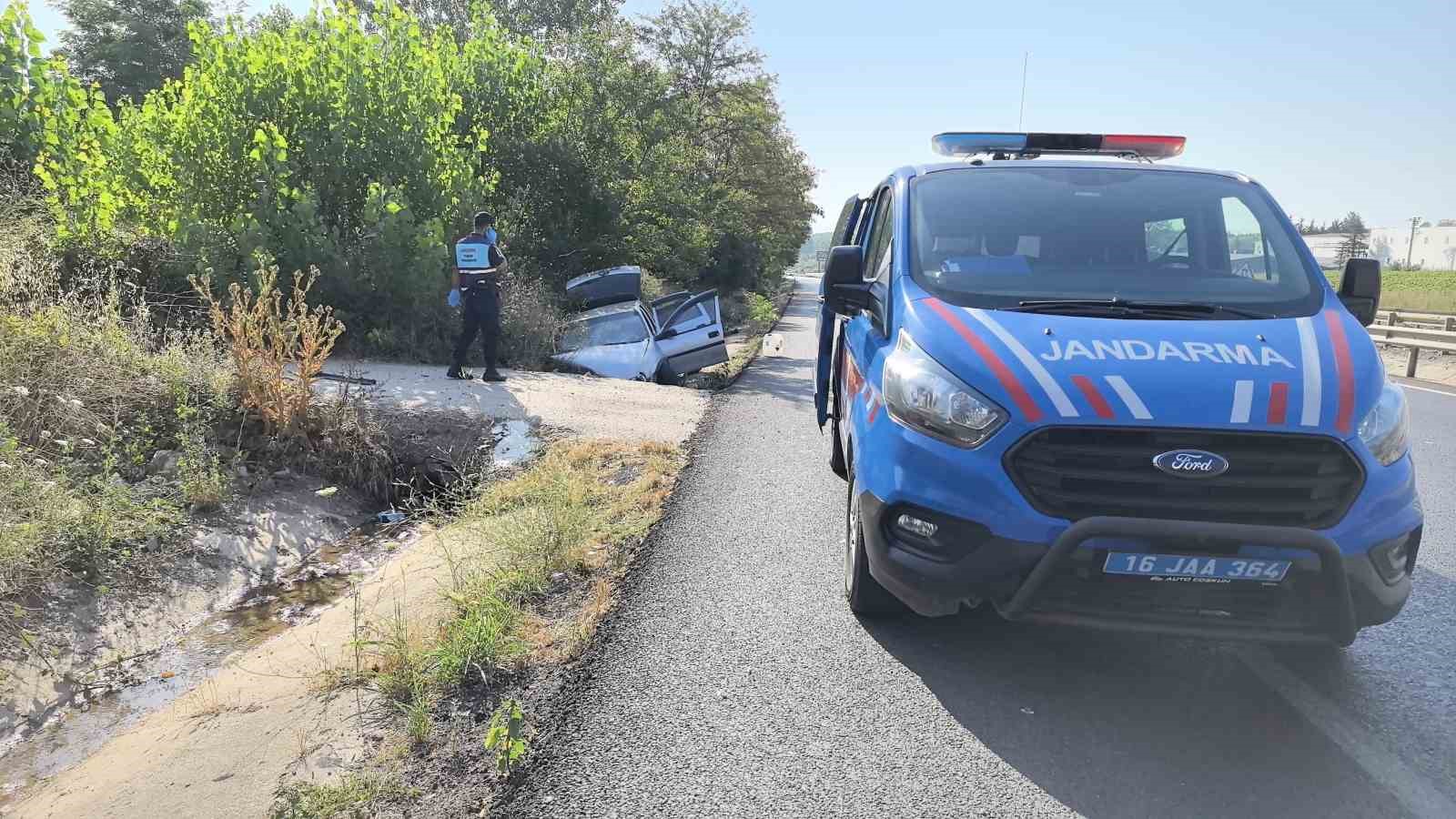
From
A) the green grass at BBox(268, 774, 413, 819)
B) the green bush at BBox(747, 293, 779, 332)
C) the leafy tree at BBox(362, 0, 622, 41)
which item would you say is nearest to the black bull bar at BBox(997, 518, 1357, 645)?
the green grass at BBox(268, 774, 413, 819)

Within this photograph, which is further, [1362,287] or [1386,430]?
[1362,287]

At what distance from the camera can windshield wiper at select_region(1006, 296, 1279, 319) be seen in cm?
344

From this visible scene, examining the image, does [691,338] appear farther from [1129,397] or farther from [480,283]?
[1129,397]

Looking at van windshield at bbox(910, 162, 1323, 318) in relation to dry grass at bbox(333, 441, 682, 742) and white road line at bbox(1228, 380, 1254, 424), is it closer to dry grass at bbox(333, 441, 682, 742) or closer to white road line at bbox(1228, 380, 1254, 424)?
white road line at bbox(1228, 380, 1254, 424)

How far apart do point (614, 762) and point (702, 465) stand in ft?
14.4

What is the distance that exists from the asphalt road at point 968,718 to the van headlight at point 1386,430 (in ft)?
3.12

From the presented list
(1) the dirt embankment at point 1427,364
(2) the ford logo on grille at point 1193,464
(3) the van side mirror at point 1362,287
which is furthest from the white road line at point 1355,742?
(1) the dirt embankment at point 1427,364

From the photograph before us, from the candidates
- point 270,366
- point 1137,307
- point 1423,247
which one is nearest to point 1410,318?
point 1137,307

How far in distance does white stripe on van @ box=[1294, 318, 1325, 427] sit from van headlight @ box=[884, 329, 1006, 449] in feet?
3.22

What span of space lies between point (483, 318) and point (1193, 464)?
27.6ft

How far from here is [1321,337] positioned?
10.7 ft

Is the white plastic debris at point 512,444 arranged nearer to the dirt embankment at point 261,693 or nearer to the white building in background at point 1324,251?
the dirt embankment at point 261,693

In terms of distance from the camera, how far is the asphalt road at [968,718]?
2.65 m

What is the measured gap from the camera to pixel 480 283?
32.1 feet
